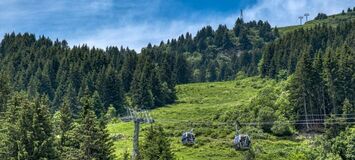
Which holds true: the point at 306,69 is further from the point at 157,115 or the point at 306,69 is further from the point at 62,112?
the point at 62,112

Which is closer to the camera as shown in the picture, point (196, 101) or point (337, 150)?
point (337, 150)

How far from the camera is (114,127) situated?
144875 millimetres

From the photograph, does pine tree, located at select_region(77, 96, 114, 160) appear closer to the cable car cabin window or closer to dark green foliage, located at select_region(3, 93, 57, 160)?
dark green foliage, located at select_region(3, 93, 57, 160)

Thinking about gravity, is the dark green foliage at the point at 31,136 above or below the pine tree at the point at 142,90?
below

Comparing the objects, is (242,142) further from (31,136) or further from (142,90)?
(142,90)

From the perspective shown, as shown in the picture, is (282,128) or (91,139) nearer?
(91,139)

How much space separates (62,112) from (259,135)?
2198 inches

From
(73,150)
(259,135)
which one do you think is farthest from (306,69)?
(73,150)

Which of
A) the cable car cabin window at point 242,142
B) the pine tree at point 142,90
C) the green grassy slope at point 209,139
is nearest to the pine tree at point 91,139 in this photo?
the cable car cabin window at point 242,142

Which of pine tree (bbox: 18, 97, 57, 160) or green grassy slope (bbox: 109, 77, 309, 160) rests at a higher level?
pine tree (bbox: 18, 97, 57, 160)

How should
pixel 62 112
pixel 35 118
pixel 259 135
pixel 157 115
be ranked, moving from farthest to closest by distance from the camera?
pixel 157 115
pixel 259 135
pixel 62 112
pixel 35 118

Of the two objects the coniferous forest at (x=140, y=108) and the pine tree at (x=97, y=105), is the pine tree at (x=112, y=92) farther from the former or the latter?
the pine tree at (x=97, y=105)

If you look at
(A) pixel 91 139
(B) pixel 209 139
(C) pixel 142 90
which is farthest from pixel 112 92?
(A) pixel 91 139

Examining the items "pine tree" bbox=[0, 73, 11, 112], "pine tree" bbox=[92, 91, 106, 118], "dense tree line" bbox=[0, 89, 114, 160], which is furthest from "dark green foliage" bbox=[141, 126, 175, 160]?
"pine tree" bbox=[92, 91, 106, 118]
